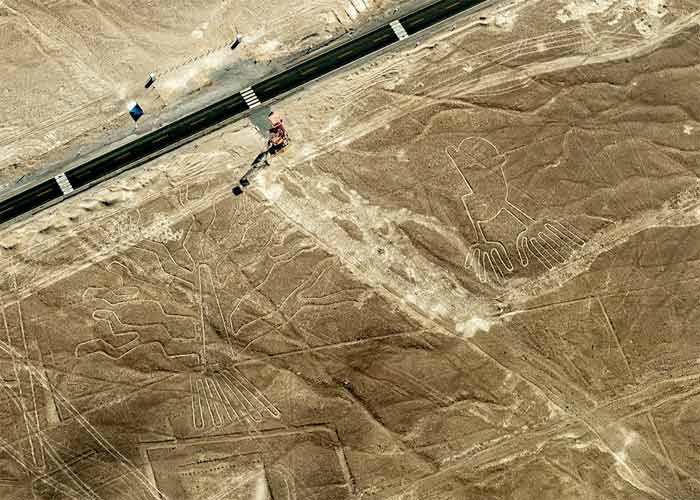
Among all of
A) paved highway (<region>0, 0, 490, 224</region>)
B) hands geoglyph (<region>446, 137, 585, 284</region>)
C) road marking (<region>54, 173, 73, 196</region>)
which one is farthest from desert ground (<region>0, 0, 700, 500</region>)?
road marking (<region>54, 173, 73, 196</region>)

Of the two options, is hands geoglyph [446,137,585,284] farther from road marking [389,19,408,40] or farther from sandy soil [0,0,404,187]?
sandy soil [0,0,404,187]

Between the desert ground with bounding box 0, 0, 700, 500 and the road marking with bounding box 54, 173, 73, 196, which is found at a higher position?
the road marking with bounding box 54, 173, 73, 196

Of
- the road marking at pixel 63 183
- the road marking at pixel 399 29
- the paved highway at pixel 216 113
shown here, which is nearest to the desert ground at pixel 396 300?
the paved highway at pixel 216 113

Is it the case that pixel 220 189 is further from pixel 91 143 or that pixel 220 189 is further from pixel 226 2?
pixel 226 2

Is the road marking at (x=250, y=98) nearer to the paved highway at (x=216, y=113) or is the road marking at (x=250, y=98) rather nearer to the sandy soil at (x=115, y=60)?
the paved highway at (x=216, y=113)

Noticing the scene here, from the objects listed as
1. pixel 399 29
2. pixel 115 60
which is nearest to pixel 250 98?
pixel 115 60

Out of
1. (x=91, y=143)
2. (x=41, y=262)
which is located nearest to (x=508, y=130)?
(x=91, y=143)

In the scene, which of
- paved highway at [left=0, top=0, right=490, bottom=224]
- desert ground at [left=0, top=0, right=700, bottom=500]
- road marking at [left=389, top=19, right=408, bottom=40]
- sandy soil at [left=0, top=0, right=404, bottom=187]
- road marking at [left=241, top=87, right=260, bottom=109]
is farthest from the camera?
road marking at [left=389, top=19, right=408, bottom=40]
